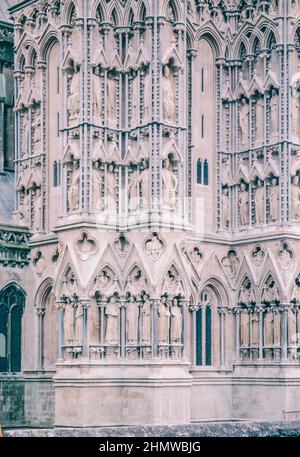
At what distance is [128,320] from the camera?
1599 inches

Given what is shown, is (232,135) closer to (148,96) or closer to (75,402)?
(148,96)

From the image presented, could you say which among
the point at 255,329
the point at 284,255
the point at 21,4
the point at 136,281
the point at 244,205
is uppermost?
the point at 21,4

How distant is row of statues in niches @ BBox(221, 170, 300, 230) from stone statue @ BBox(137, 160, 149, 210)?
4683 millimetres

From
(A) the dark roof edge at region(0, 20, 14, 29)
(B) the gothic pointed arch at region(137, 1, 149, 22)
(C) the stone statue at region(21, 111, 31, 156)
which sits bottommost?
(C) the stone statue at region(21, 111, 31, 156)

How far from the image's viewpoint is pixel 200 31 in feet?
145

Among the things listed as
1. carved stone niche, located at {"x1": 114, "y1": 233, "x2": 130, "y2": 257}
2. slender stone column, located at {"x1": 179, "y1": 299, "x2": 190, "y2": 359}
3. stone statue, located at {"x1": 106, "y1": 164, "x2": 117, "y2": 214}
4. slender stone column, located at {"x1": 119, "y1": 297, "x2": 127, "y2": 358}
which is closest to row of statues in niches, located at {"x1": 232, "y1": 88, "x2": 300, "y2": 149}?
stone statue, located at {"x1": 106, "y1": 164, "x2": 117, "y2": 214}

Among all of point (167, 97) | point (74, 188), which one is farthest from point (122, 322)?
point (167, 97)

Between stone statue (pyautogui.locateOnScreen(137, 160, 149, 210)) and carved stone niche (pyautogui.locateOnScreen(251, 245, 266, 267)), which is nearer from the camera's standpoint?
stone statue (pyautogui.locateOnScreen(137, 160, 149, 210))

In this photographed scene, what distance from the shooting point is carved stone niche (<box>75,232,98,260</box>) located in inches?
1585

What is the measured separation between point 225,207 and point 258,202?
4.68 ft

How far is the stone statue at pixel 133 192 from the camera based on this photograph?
4106cm

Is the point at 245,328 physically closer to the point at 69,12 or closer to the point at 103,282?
the point at 103,282

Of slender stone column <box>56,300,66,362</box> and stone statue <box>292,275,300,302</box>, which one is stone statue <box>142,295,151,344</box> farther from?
stone statue <box>292,275,300,302</box>
